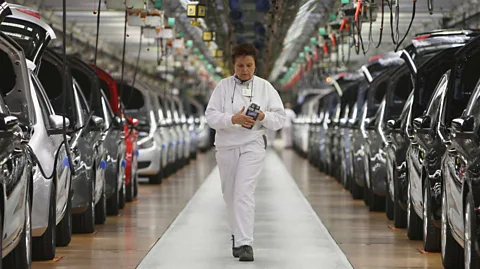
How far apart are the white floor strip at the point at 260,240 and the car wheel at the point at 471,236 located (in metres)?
2.18

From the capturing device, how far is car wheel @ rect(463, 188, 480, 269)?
8.34m

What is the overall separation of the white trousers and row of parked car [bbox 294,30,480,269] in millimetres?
1604

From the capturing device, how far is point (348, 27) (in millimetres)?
21938

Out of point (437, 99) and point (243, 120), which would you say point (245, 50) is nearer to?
point (243, 120)

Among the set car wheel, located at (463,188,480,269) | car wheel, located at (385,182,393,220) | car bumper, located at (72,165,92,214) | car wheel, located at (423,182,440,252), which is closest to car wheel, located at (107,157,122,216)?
car bumper, located at (72,165,92,214)

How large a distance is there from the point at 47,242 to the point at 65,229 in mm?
1242

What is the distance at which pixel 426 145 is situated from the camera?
38.8 ft

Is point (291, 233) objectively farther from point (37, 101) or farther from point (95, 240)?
point (37, 101)

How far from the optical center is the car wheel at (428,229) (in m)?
11.3

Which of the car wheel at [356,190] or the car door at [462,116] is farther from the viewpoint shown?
the car wheel at [356,190]

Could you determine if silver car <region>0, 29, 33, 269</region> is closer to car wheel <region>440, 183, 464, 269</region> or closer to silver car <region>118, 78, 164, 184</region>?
car wheel <region>440, 183, 464, 269</region>

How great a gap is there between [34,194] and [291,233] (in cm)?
419

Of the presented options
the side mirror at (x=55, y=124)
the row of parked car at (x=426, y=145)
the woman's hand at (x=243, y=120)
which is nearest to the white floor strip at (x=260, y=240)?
the row of parked car at (x=426, y=145)

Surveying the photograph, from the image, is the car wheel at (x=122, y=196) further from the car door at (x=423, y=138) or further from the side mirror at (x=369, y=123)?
the car door at (x=423, y=138)
